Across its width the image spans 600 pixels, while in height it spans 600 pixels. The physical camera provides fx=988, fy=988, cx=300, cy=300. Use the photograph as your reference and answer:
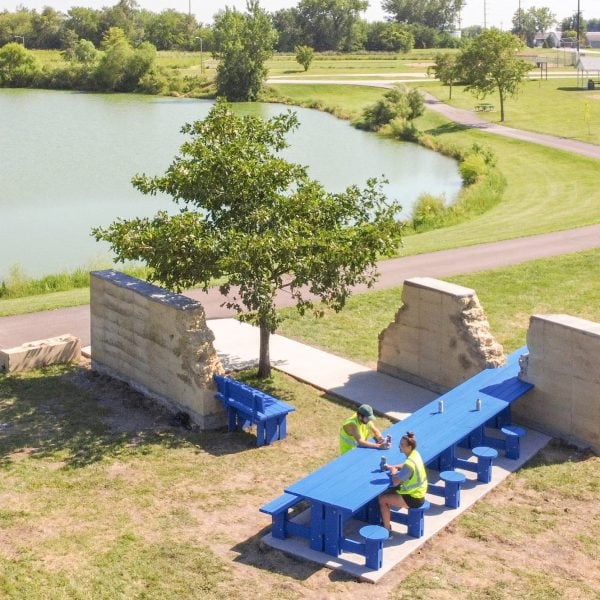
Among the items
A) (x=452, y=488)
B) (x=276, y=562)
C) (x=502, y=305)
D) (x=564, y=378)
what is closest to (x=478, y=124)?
(x=502, y=305)

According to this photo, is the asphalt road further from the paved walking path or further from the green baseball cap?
the paved walking path

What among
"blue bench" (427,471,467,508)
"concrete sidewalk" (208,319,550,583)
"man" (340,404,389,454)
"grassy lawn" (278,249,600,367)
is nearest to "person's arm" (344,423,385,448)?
"man" (340,404,389,454)

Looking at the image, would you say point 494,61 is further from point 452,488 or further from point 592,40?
point 592,40

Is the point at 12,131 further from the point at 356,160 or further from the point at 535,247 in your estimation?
the point at 535,247

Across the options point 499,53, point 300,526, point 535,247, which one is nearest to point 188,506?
point 300,526

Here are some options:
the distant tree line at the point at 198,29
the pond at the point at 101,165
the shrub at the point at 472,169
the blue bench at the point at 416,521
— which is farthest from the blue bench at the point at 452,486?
the distant tree line at the point at 198,29
